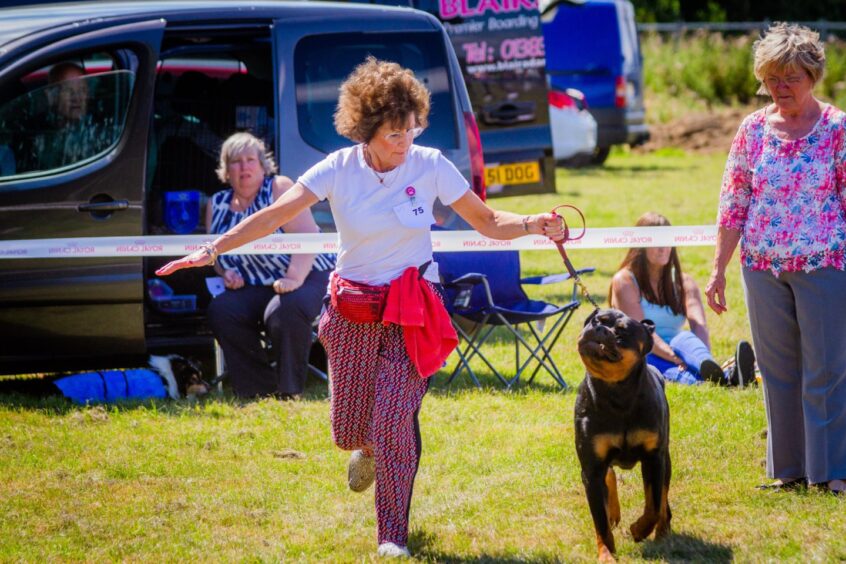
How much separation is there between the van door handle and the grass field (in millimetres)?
1064

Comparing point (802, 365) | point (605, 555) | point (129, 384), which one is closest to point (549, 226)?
point (605, 555)

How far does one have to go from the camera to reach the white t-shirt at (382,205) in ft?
14.3

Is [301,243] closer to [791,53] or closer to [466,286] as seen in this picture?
[466,286]

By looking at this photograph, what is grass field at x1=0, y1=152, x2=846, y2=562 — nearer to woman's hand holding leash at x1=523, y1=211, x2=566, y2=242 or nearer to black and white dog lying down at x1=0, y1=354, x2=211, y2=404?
black and white dog lying down at x1=0, y1=354, x2=211, y2=404

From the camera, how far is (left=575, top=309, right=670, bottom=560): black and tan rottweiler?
4297 mm

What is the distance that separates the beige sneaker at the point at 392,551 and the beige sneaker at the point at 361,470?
1.52ft

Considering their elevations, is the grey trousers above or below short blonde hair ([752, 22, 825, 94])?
below

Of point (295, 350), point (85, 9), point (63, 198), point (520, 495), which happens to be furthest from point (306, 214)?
point (520, 495)

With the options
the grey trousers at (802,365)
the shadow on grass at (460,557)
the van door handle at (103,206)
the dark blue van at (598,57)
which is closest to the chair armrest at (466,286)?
the van door handle at (103,206)

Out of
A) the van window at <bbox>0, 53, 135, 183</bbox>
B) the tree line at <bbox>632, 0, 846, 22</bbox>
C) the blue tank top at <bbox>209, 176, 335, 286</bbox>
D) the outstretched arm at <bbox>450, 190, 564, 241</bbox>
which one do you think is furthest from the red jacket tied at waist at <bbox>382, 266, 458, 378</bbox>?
the tree line at <bbox>632, 0, 846, 22</bbox>

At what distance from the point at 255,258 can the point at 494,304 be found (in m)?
1.42

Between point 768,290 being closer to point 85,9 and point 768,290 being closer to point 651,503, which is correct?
point 651,503

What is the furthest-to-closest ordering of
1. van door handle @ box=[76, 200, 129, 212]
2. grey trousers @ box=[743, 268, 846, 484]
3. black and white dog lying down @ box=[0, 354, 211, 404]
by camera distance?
black and white dog lying down @ box=[0, 354, 211, 404]
van door handle @ box=[76, 200, 129, 212]
grey trousers @ box=[743, 268, 846, 484]

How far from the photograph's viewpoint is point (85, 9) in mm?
7316
